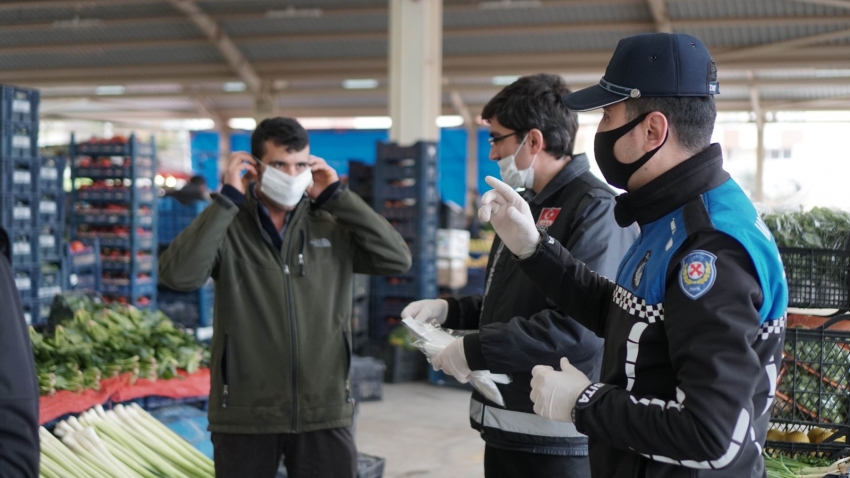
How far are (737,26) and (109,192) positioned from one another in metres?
9.85

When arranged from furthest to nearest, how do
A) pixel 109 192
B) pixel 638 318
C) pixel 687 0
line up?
pixel 687 0
pixel 109 192
pixel 638 318

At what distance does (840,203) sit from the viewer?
2.58 m

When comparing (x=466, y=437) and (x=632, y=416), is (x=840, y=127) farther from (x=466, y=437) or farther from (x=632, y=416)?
(x=632, y=416)

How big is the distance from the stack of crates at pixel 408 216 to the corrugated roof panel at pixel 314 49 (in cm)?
688

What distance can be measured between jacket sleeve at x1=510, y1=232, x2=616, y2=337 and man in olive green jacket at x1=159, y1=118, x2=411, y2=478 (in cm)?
107

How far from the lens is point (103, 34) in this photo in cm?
1540

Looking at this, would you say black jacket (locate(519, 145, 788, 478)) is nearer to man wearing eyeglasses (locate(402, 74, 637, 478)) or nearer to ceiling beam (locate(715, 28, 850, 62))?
man wearing eyeglasses (locate(402, 74, 637, 478))

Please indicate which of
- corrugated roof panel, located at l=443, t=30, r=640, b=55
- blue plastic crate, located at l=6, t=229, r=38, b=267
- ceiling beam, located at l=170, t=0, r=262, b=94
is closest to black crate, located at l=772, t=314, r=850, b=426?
blue plastic crate, located at l=6, t=229, r=38, b=267

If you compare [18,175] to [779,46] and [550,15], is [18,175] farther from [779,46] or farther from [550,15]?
[779,46]

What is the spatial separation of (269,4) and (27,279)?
8.96 metres

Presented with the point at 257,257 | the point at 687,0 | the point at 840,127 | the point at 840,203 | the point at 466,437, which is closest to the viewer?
the point at 840,203

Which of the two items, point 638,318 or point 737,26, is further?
point 737,26

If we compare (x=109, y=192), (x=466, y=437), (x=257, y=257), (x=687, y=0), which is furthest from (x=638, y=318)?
(x=687, y=0)

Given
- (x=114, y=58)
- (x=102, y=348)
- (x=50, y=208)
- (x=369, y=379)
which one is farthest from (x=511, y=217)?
(x=114, y=58)
